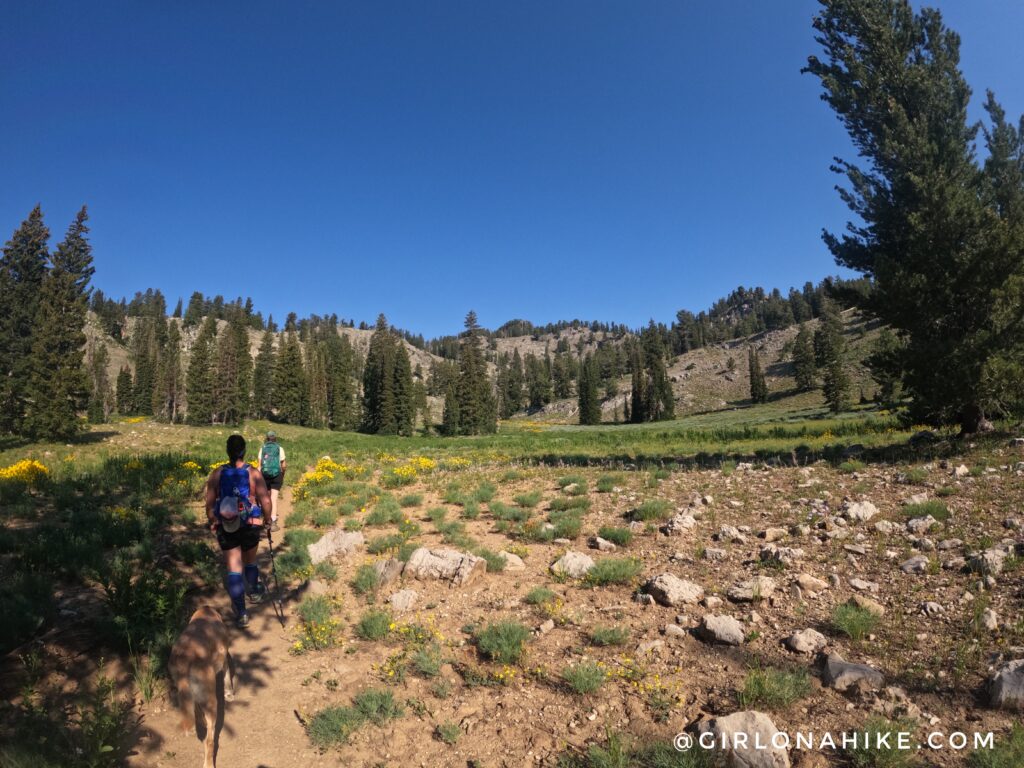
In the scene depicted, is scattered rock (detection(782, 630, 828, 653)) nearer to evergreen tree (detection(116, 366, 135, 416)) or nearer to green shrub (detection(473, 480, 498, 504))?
green shrub (detection(473, 480, 498, 504))

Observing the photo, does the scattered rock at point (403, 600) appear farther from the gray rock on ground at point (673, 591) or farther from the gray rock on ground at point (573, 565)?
the gray rock on ground at point (673, 591)

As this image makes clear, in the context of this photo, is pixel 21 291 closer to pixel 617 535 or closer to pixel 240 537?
pixel 240 537

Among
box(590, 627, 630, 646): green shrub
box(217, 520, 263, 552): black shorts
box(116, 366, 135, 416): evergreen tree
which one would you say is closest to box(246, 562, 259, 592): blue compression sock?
box(217, 520, 263, 552): black shorts

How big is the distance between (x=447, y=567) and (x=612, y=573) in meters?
2.90

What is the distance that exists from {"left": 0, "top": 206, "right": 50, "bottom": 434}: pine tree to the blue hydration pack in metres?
48.4

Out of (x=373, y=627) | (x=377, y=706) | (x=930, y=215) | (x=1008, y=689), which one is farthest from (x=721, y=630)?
(x=930, y=215)

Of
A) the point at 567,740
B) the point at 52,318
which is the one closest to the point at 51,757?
the point at 567,740

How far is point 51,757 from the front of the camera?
12.8 ft

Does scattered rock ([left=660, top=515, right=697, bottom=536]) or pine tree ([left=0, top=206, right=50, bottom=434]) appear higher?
pine tree ([left=0, top=206, right=50, bottom=434])

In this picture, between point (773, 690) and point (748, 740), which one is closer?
point (748, 740)

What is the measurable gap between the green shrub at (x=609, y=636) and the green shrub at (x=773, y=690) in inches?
62.0

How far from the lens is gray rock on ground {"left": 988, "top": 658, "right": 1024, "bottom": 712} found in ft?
12.9

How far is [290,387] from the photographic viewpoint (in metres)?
78.8

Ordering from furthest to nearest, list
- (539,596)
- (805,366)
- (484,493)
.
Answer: (805,366) < (484,493) < (539,596)
